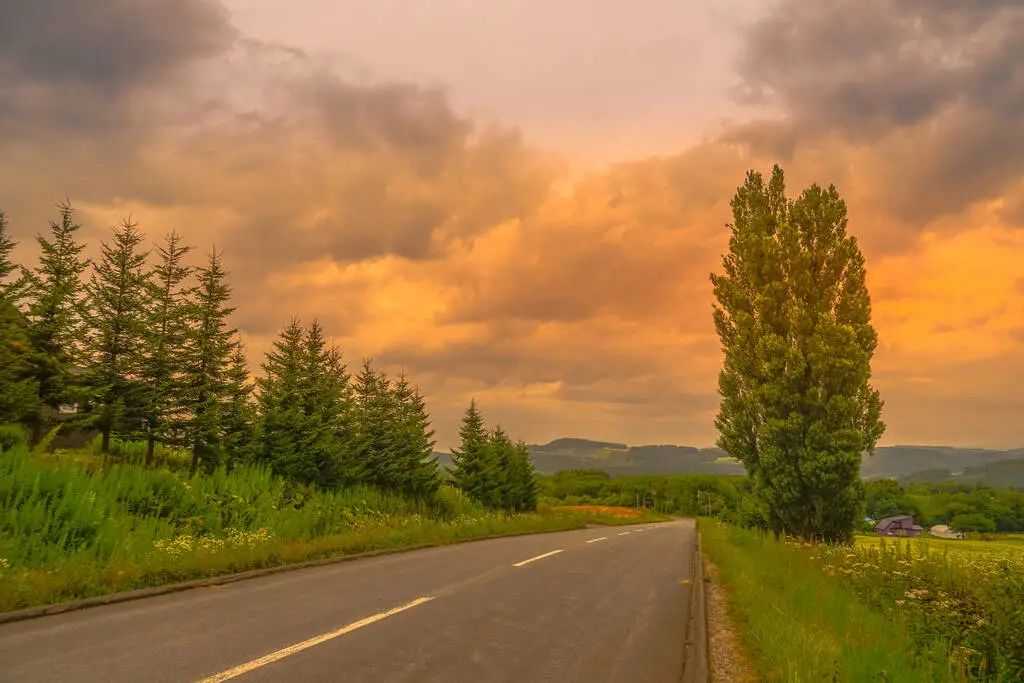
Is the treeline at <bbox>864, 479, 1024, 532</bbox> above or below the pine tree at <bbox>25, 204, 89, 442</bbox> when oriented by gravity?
below

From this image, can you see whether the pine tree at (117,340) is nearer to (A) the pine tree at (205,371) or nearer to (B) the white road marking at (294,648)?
(A) the pine tree at (205,371)

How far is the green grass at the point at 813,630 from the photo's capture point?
605 centimetres

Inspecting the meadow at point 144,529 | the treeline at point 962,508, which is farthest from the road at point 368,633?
the treeline at point 962,508

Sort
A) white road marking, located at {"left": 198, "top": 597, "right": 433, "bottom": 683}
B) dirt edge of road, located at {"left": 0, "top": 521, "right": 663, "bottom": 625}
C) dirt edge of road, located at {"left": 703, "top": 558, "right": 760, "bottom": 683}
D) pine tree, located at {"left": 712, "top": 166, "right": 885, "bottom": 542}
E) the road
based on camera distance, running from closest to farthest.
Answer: white road marking, located at {"left": 198, "top": 597, "right": 433, "bottom": 683}, the road, dirt edge of road, located at {"left": 703, "top": 558, "right": 760, "bottom": 683}, dirt edge of road, located at {"left": 0, "top": 521, "right": 663, "bottom": 625}, pine tree, located at {"left": 712, "top": 166, "right": 885, "bottom": 542}

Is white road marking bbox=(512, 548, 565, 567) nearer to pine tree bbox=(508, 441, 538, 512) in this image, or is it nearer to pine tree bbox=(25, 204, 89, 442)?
pine tree bbox=(25, 204, 89, 442)

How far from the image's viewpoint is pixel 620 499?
167m

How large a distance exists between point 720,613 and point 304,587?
21.9ft

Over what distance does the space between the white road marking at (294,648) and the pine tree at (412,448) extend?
2973 centimetres

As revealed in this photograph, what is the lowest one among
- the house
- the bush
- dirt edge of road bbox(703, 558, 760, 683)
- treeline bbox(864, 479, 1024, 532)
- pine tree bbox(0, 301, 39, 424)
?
the house

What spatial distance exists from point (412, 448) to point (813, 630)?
3241cm

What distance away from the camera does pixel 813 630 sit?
8.01m

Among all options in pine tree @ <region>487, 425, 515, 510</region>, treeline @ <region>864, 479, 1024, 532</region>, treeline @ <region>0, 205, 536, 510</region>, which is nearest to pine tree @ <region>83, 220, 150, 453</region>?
treeline @ <region>0, 205, 536, 510</region>

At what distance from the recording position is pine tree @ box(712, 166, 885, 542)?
21.6 metres

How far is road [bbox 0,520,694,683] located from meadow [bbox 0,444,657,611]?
0.94 m
